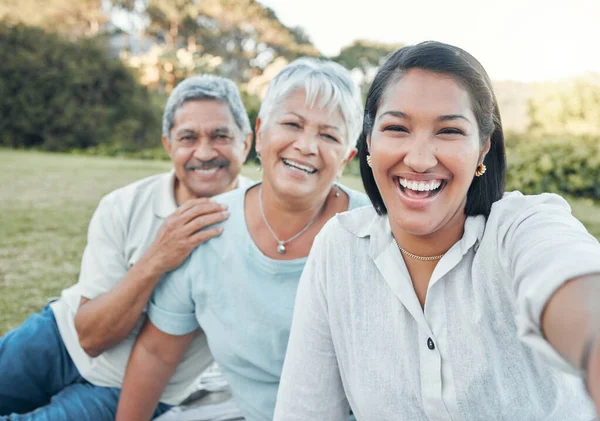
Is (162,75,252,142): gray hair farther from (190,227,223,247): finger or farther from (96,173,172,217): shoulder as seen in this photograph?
(190,227,223,247): finger

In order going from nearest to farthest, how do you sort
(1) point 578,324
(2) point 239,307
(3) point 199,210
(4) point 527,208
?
(1) point 578,324
(4) point 527,208
(2) point 239,307
(3) point 199,210

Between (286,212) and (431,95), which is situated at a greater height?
(431,95)

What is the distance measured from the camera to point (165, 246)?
91.0 inches

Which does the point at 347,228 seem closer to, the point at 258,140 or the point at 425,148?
the point at 425,148

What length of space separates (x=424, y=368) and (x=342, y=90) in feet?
4.09

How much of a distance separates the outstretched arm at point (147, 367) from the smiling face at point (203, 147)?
0.80 meters

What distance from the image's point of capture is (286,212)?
8.04 feet

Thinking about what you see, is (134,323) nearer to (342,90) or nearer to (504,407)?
(342,90)

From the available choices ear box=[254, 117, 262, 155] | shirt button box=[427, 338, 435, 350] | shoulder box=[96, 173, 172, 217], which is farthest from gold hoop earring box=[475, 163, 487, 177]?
shoulder box=[96, 173, 172, 217]

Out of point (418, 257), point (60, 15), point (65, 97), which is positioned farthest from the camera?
point (60, 15)

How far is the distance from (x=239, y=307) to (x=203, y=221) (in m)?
0.39

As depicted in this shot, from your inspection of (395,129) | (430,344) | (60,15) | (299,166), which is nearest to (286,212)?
(299,166)

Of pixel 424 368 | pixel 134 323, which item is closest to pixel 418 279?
pixel 424 368

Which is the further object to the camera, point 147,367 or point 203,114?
point 203,114
